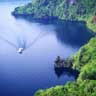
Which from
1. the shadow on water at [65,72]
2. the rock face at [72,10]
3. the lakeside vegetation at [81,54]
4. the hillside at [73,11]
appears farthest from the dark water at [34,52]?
the rock face at [72,10]

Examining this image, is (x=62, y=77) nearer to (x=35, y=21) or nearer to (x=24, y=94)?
(x=24, y=94)

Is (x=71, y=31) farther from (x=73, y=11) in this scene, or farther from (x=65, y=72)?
(x=65, y=72)

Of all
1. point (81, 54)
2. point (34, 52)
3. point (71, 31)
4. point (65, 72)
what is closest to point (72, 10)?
point (71, 31)

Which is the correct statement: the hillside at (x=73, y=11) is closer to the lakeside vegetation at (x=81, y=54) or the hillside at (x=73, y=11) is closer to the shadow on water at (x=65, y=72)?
the lakeside vegetation at (x=81, y=54)

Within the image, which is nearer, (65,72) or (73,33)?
(65,72)

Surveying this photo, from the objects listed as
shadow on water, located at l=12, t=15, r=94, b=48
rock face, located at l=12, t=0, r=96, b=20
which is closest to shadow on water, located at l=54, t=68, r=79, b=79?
shadow on water, located at l=12, t=15, r=94, b=48

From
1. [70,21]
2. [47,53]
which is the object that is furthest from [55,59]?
[70,21]
